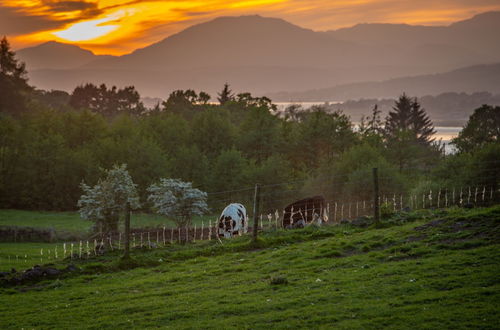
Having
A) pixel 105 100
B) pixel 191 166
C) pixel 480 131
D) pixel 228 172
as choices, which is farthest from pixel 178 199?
pixel 105 100

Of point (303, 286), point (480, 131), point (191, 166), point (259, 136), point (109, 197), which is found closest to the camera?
point (303, 286)

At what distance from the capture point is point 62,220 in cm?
4869

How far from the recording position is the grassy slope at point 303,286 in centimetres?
1077

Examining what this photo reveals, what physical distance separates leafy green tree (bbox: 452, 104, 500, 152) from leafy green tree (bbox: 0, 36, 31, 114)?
246ft

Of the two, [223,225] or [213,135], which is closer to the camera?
[223,225]

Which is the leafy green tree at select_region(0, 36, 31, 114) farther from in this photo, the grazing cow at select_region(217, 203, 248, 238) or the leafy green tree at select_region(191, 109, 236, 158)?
the grazing cow at select_region(217, 203, 248, 238)

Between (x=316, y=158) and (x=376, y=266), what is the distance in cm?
6280

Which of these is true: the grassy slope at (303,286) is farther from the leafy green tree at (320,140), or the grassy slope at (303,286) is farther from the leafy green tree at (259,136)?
the leafy green tree at (320,140)

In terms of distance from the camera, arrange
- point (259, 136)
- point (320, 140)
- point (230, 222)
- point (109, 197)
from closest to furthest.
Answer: point (230, 222) → point (109, 197) → point (259, 136) → point (320, 140)

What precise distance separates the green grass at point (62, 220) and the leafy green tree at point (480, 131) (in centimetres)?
3599

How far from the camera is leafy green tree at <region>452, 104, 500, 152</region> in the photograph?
217 ft

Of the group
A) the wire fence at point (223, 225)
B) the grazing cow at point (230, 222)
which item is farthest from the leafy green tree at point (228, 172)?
the grazing cow at point (230, 222)

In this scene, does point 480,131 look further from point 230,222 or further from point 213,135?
point 230,222

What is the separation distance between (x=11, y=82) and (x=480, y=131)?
80.2 m
